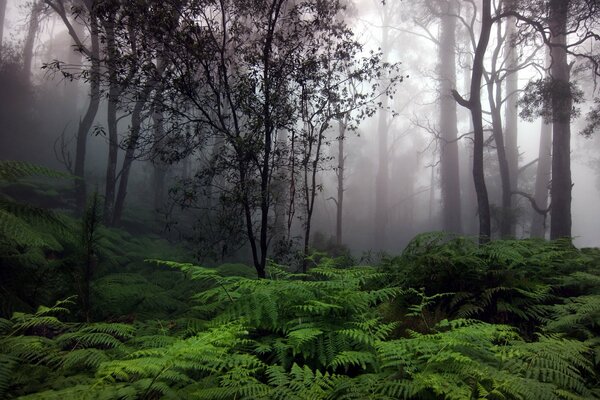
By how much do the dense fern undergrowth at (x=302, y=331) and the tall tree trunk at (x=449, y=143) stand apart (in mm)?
20594

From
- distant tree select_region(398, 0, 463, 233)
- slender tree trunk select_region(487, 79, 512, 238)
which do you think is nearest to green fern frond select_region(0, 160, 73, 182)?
slender tree trunk select_region(487, 79, 512, 238)

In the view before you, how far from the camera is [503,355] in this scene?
2.13m

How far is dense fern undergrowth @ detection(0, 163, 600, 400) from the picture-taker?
1923 millimetres

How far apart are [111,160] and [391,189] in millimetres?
46523

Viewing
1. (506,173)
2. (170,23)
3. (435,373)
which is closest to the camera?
(435,373)

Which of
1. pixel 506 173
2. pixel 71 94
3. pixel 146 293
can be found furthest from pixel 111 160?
pixel 71 94

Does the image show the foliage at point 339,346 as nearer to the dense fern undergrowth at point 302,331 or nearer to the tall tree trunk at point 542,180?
the dense fern undergrowth at point 302,331

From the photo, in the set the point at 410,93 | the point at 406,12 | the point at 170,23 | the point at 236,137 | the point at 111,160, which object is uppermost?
the point at 410,93

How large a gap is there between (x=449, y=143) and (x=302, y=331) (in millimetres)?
24603

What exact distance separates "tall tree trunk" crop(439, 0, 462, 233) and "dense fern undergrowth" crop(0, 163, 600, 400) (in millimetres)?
20594

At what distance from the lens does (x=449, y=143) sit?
24.3 m

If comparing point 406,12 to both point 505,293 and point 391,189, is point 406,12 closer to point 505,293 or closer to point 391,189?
point 505,293

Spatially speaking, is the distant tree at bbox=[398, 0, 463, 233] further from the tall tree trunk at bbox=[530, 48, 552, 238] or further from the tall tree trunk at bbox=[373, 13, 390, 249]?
the tall tree trunk at bbox=[373, 13, 390, 249]

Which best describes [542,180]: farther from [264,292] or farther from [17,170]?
[17,170]
